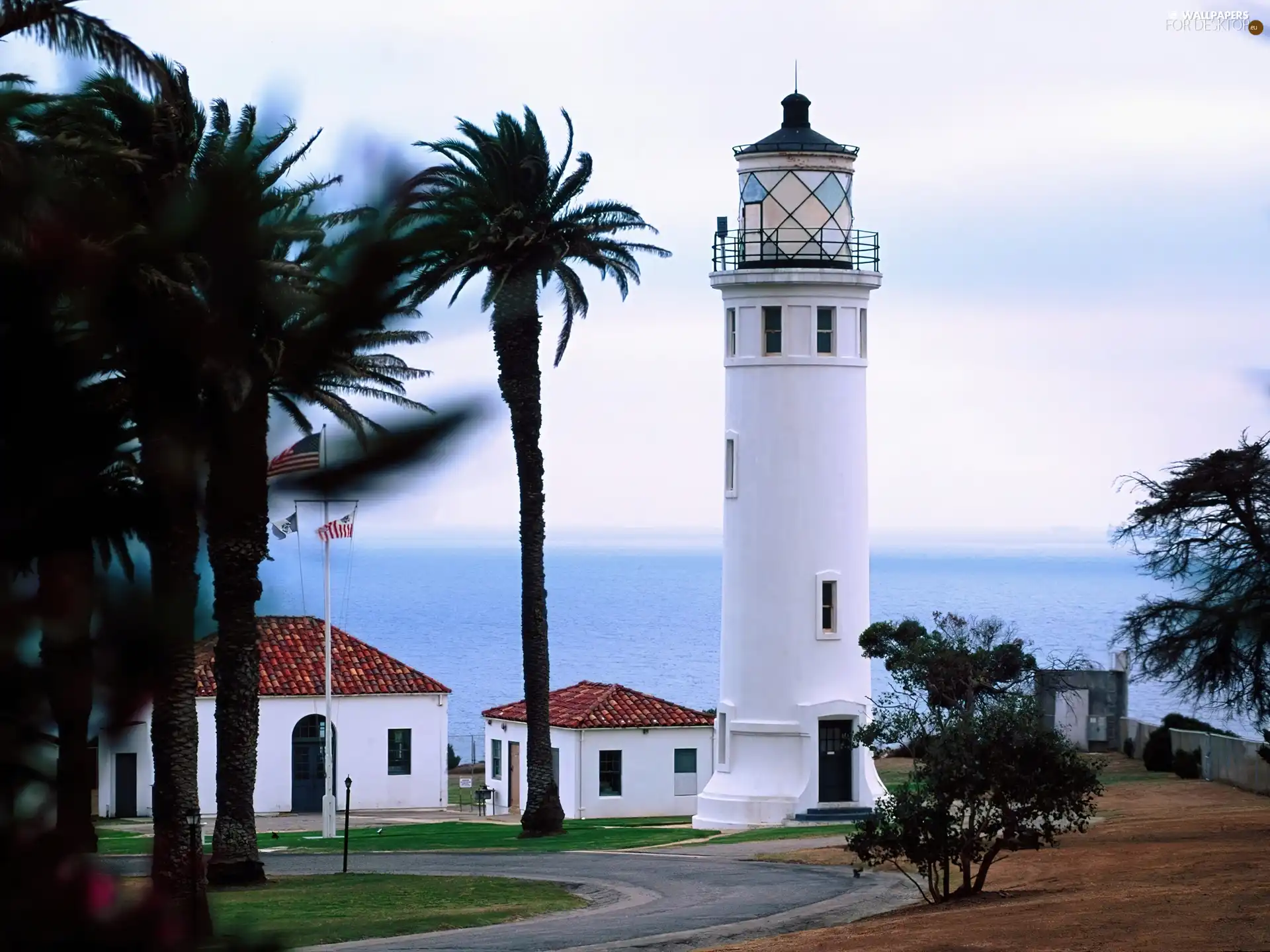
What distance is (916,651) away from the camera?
3622 centimetres

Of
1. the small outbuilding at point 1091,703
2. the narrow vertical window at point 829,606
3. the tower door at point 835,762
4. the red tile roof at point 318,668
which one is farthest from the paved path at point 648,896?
the small outbuilding at point 1091,703

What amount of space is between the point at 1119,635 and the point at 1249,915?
11571 millimetres

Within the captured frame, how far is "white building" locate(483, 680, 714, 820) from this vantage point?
150 ft

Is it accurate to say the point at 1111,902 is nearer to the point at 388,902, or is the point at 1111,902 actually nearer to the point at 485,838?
the point at 388,902

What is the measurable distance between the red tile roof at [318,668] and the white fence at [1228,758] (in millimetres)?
18402

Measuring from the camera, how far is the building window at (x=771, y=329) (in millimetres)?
39781

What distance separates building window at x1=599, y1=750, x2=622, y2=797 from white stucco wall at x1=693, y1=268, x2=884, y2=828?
Answer: 6616 millimetres

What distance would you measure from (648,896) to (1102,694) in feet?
90.6

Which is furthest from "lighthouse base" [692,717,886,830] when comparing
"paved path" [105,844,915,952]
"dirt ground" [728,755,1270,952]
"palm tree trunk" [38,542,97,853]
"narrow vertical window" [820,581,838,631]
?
"palm tree trunk" [38,542,97,853]

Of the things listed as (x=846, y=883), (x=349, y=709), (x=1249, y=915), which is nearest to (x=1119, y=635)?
(x=846, y=883)

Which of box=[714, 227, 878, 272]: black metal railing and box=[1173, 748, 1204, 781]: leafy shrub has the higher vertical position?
box=[714, 227, 878, 272]: black metal railing

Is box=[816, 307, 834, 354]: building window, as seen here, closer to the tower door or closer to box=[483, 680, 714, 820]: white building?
the tower door

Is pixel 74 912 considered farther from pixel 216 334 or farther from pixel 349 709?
pixel 349 709

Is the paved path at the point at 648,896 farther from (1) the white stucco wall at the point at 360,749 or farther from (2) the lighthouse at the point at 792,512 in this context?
(1) the white stucco wall at the point at 360,749
